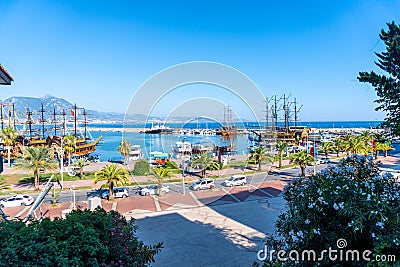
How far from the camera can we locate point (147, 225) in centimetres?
1199

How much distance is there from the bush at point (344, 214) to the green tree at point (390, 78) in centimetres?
220

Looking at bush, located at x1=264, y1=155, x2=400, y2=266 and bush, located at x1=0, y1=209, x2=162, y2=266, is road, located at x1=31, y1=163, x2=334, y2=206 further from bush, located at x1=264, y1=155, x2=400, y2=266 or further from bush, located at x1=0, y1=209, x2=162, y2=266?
bush, located at x1=0, y1=209, x2=162, y2=266

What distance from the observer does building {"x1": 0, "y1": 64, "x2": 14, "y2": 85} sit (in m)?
5.82

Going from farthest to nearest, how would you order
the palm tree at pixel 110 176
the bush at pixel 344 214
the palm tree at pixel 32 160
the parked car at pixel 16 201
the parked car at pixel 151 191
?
1. the palm tree at pixel 32 160
2. the parked car at pixel 151 191
3. the palm tree at pixel 110 176
4. the parked car at pixel 16 201
5. the bush at pixel 344 214

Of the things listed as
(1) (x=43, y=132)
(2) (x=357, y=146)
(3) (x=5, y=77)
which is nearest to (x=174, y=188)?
(3) (x=5, y=77)

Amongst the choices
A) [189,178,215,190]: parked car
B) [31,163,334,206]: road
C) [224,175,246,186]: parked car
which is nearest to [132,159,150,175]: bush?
[31,163,334,206]: road

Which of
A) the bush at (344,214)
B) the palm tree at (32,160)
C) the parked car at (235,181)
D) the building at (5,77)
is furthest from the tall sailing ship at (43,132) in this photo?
the bush at (344,214)

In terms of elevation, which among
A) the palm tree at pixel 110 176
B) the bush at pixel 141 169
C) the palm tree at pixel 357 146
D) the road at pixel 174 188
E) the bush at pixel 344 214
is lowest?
the road at pixel 174 188

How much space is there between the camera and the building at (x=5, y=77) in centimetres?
582

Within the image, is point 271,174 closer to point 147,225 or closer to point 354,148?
point 354,148

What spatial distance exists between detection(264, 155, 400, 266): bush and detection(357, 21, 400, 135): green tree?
7.22 ft

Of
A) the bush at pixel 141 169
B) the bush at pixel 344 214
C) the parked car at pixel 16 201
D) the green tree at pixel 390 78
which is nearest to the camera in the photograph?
the bush at pixel 344 214

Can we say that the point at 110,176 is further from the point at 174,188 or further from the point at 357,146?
the point at 357,146

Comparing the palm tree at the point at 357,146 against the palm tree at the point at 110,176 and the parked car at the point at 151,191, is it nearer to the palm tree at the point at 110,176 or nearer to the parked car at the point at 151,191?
the parked car at the point at 151,191
